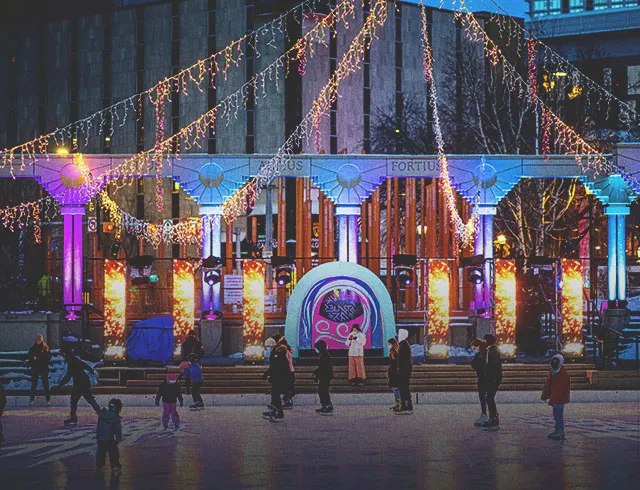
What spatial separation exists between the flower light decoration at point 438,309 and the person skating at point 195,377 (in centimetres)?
742

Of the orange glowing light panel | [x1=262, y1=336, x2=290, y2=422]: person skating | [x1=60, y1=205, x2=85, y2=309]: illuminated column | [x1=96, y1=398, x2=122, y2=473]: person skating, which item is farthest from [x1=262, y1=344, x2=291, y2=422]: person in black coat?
[x1=60, y1=205, x2=85, y2=309]: illuminated column

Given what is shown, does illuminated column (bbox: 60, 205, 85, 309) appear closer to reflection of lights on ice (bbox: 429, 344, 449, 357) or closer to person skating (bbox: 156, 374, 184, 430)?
reflection of lights on ice (bbox: 429, 344, 449, 357)

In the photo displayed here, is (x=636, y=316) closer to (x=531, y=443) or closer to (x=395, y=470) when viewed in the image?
(x=531, y=443)

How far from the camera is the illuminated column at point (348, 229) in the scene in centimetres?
2916

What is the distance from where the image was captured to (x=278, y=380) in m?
20.1

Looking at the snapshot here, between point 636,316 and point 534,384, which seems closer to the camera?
point 534,384

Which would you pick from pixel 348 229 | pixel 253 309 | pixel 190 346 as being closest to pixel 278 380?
pixel 190 346

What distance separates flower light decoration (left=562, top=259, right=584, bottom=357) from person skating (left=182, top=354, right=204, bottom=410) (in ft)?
33.6

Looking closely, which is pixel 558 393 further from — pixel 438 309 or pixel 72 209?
pixel 72 209

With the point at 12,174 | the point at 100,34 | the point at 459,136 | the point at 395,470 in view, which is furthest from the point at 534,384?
the point at 100,34

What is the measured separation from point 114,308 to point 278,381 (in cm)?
822

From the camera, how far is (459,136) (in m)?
43.8

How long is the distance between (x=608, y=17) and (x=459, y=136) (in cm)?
1499

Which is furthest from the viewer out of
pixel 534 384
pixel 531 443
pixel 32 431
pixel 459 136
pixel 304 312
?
pixel 459 136
